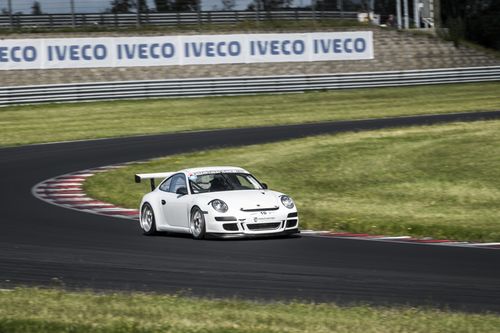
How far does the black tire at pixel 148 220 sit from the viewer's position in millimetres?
15695

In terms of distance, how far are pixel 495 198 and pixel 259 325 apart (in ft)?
36.2

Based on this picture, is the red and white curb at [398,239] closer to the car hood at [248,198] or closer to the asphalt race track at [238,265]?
the asphalt race track at [238,265]

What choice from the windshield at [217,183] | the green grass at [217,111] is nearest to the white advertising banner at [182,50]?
the green grass at [217,111]

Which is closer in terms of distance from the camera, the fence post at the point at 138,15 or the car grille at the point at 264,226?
the car grille at the point at 264,226

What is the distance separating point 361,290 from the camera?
10039 millimetres

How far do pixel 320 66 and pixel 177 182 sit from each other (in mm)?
29968

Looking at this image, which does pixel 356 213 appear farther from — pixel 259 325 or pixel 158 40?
pixel 158 40

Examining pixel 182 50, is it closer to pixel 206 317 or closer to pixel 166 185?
pixel 166 185

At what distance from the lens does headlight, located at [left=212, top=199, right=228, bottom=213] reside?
47.8 ft

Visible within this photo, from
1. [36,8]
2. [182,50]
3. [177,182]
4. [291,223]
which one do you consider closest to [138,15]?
[182,50]

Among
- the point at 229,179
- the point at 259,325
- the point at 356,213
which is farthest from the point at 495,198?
the point at 259,325

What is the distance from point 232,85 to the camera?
139ft

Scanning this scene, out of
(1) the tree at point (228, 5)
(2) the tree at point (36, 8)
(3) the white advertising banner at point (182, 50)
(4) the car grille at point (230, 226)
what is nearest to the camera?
(4) the car grille at point (230, 226)

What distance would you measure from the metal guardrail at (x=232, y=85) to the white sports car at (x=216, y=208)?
77.8ft
